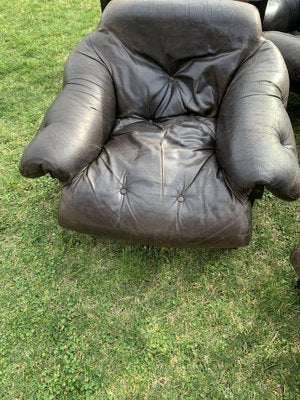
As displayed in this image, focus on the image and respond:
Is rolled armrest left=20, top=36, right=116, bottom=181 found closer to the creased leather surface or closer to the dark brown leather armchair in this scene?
the dark brown leather armchair

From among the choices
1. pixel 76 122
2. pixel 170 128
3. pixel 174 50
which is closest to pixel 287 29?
pixel 174 50

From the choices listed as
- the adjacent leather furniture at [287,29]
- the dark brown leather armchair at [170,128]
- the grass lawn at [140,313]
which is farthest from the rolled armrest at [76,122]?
the adjacent leather furniture at [287,29]

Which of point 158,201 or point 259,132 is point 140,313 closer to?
point 158,201

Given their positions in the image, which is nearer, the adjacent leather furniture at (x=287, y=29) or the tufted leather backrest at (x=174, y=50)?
the tufted leather backrest at (x=174, y=50)

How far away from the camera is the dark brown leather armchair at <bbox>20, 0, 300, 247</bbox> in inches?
56.5

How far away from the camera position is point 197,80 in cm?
181

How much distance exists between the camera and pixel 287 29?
2373mm

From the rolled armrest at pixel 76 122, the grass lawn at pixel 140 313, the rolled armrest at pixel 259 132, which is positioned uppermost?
the rolled armrest at pixel 76 122

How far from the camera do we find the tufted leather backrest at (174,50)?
5.57 ft

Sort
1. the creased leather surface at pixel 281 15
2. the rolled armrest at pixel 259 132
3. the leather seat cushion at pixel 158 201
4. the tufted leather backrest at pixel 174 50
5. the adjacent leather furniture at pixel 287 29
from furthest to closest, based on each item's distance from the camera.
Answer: the creased leather surface at pixel 281 15, the adjacent leather furniture at pixel 287 29, the tufted leather backrest at pixel 174 50, the leather seat cushion at pixel 158 201, the rolled armrest at pixel 259 132

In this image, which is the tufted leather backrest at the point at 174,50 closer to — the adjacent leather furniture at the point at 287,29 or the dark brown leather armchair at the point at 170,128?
the dark brown leather armchair at the point at 170,128

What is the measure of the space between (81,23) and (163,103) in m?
1.94

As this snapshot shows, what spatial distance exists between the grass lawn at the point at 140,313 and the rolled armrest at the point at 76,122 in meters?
0.50

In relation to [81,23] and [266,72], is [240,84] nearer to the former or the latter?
[266,72]
